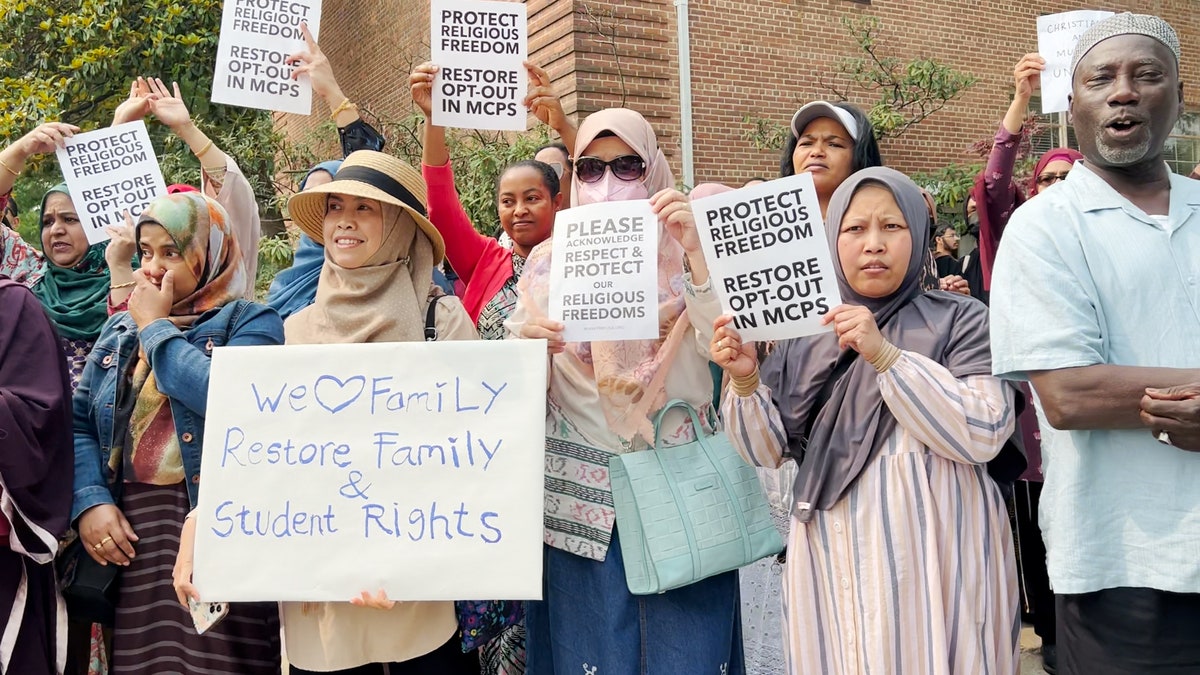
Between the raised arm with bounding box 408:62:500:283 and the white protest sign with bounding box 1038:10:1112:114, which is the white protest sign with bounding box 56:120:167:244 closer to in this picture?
the raised arm with bounding box 408:62:500:283

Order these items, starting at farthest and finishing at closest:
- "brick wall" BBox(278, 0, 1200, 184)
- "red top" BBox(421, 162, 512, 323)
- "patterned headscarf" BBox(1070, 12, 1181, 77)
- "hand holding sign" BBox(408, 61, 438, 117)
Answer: "brick wall" BBox(278, 0, 1200, 184)
"red top" BBox(421, 162, 512, 323)
"hand holding sign" BBox(408, 61, 438, 117)
"patterned headscarf" BBox(1070, 12, 1181, 77)

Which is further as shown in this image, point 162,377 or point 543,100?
point 543,100

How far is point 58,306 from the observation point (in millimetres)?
3949

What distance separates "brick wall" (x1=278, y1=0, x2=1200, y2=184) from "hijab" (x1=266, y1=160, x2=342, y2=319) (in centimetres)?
519

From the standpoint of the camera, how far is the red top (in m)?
3.74

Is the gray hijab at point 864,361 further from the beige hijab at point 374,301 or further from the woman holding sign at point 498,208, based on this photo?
the woman holding sign at point 498,208

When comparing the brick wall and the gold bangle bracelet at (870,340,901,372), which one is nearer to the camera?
the gold bangle bracelet at (870,340,901,372)

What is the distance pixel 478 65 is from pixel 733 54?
6780 millimetres

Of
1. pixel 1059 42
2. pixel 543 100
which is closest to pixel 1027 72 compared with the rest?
pixel 1059 42

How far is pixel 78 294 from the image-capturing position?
401cm

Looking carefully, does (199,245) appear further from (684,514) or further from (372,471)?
(684,514)

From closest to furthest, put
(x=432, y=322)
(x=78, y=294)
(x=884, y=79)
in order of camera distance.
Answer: (x=432, y=322) → (x=78, y=294) → (x=884, y=79)

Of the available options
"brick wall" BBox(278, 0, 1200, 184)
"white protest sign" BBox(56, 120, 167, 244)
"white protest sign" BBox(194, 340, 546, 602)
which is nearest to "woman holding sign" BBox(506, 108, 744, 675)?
"white protest sign" BBox(194, 340, 546, 602)

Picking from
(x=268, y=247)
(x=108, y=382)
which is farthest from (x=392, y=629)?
(x=268, y=247)
